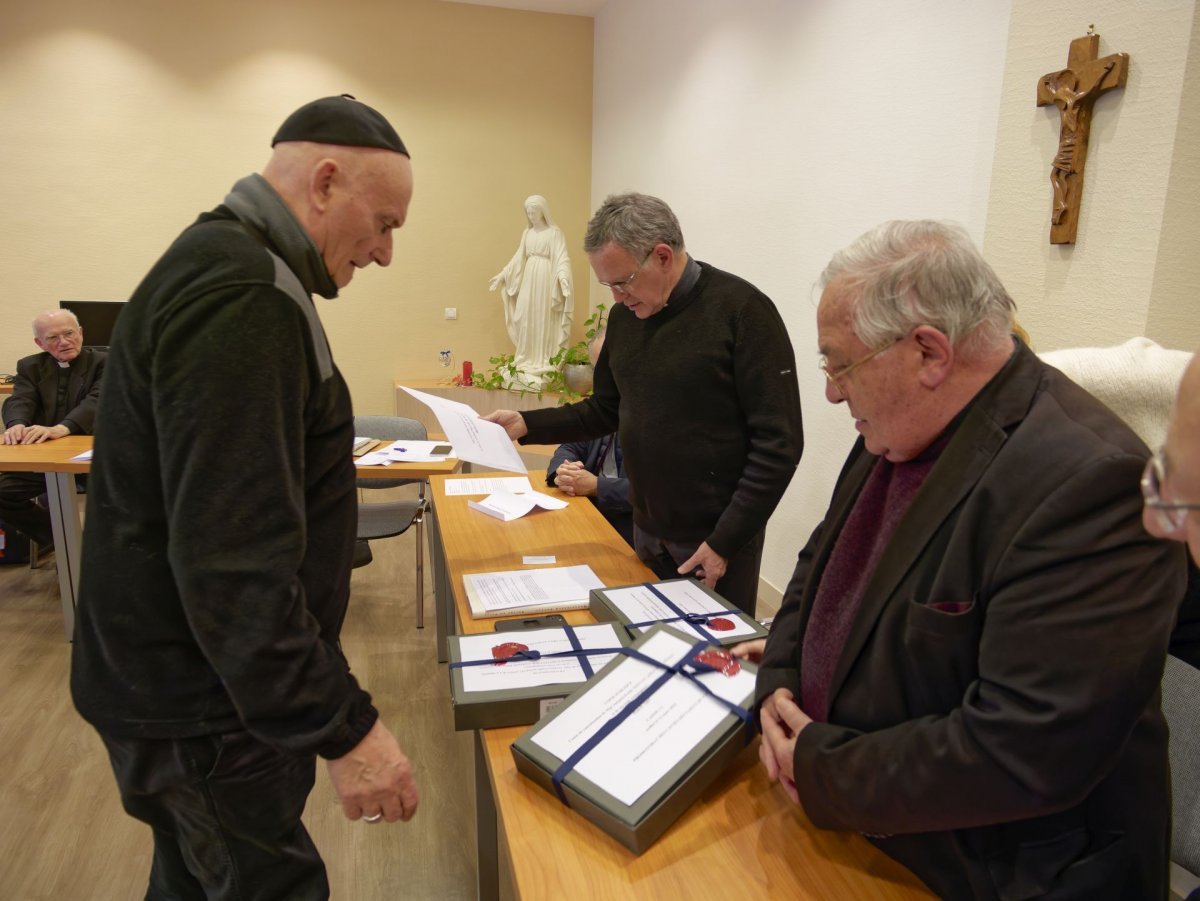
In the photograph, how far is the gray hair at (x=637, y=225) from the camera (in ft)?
5.90

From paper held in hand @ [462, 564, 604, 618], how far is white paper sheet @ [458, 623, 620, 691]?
0.20 meters

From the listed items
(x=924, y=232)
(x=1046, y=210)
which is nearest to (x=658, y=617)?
(x=924, y=232)

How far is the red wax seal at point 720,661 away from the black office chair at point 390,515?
2.11 metres

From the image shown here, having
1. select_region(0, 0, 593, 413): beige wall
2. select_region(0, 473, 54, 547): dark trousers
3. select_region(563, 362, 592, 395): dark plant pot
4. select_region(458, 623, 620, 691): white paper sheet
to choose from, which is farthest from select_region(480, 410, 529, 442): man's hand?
select_region(0, 0, 593, 413): beige wall

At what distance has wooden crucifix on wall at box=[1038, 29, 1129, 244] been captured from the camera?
5.86ft

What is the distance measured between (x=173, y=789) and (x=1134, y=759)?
1.21 m

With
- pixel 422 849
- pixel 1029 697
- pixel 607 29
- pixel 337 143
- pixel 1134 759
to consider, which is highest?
pixel 607 29

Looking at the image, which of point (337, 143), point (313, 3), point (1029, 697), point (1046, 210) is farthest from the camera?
point (313, 3)

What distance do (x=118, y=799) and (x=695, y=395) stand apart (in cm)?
210

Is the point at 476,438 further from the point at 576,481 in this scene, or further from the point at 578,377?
the point at 578,377

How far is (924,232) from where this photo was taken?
0.91m

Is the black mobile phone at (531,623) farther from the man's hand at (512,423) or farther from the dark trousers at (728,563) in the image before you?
the man's hand at (512,423)

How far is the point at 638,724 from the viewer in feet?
3.64

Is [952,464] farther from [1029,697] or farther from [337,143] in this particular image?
[337,143]
